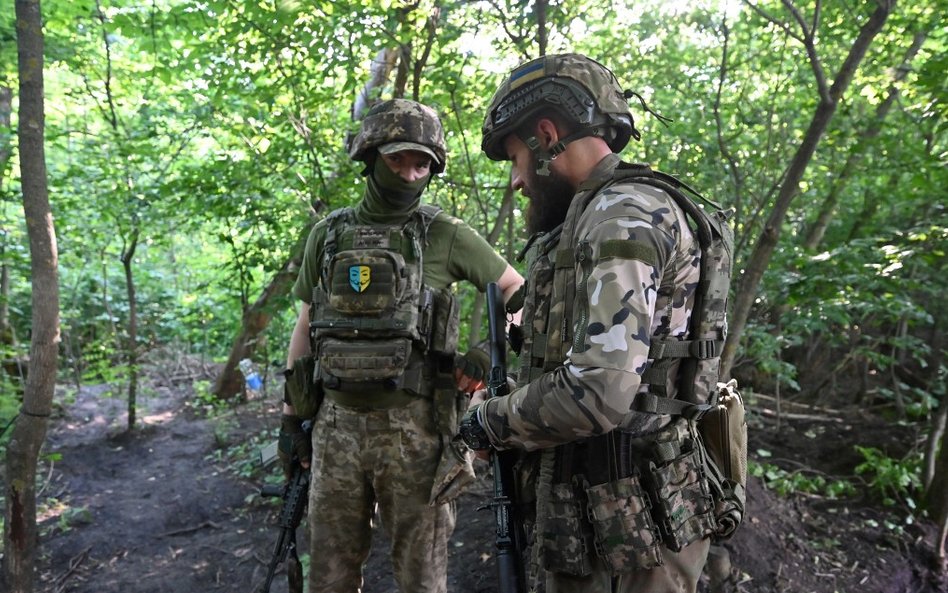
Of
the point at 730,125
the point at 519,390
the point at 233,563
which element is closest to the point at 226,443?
the point at 233,563

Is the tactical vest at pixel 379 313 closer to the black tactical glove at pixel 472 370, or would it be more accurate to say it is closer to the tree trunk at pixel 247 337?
the black tactical glove at pixel 472 370

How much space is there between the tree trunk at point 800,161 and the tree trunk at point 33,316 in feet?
11.4

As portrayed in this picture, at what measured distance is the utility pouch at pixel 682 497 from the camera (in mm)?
1476

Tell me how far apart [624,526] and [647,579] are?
0.17m

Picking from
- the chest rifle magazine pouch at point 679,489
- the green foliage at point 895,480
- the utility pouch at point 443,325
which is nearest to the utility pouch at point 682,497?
the chest rifle magazine pouch at point 679,489

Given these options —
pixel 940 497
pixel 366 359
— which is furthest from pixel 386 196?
pixel 940 497

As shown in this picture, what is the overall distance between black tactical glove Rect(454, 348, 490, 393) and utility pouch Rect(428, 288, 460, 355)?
0.08 metres

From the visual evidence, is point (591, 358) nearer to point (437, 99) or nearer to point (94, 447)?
point (437, 99)

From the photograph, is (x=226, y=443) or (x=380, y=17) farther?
(x=226, y=443)

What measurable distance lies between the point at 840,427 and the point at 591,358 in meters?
6.24

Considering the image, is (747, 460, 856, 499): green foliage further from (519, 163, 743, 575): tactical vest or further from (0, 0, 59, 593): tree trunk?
(0, 0, 59, 593): tree trunk

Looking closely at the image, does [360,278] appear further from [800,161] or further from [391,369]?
[800,161]

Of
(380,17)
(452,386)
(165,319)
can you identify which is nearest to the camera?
(452,386)

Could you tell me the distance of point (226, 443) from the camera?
6.22m
